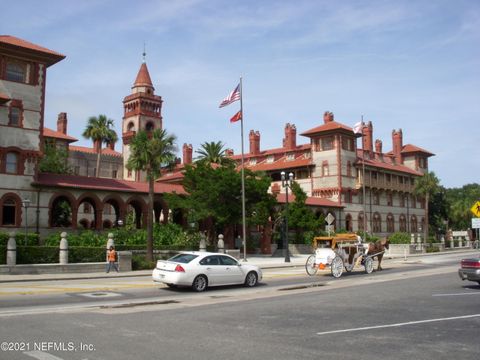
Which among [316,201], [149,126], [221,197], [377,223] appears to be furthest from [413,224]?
[149,126]

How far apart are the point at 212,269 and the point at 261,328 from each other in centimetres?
794

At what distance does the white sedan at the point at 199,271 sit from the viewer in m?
16.8

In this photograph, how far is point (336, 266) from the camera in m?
21.9

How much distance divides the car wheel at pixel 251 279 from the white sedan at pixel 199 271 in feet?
0.41

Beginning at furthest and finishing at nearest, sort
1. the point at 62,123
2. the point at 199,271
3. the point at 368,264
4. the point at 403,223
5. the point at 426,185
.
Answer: the point at 62,123 < the point at 403,223 < the point at 426,185 < the point at 368,264 < the point at 199,271

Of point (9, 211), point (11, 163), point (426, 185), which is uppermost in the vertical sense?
point (426, 185)

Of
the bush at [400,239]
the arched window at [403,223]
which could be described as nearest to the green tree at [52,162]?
the bush at [400,239]

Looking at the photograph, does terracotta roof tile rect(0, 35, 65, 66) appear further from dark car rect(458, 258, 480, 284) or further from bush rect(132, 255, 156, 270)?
dark car rect(458, 258, 480, 284)

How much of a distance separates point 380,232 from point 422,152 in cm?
2103

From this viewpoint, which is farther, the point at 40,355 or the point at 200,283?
the point at 200,283

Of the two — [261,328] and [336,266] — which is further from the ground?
[336,266]

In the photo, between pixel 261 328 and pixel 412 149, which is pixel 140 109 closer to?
pixel 412 149

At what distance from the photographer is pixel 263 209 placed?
137 feet

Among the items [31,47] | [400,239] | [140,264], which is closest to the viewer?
[140,264]
